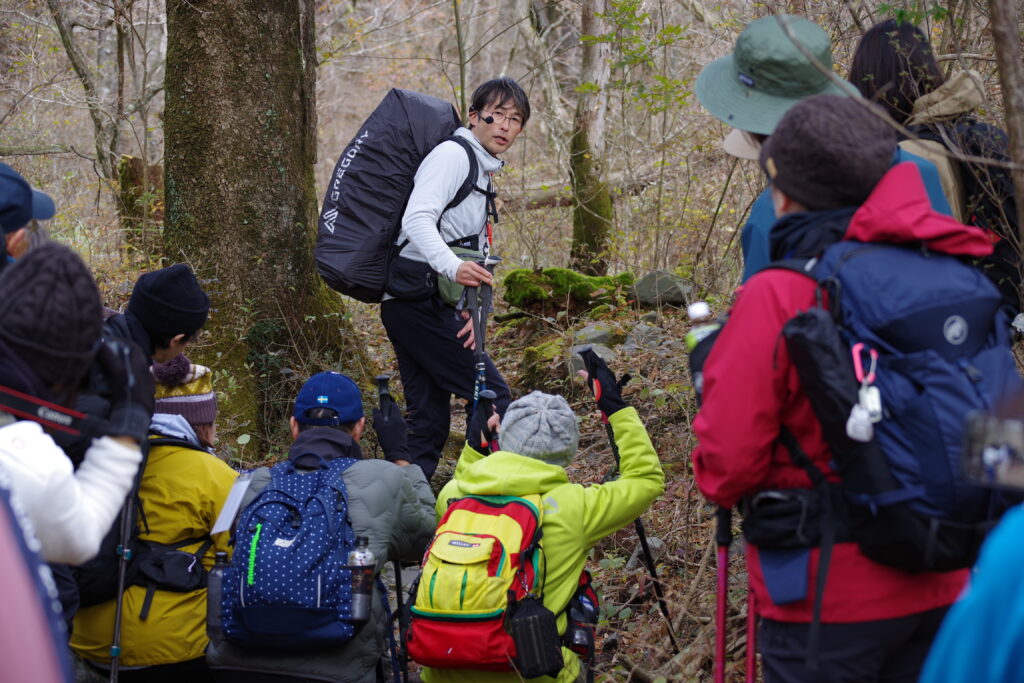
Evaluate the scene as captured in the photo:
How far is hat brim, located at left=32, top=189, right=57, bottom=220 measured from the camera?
13.2 feet

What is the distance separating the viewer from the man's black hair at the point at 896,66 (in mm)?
3500

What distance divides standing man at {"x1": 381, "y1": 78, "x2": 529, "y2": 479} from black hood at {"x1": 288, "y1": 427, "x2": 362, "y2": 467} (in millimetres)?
1327

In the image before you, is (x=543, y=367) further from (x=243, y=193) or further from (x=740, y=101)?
(x=740, y=101)

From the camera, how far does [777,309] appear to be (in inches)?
93.6

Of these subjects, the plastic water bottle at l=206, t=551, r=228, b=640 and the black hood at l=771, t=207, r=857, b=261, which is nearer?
the black hood at l=771, t=207, r=857, b=261

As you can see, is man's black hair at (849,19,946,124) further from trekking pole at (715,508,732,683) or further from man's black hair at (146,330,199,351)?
man's black hair at (146,330,199,351)

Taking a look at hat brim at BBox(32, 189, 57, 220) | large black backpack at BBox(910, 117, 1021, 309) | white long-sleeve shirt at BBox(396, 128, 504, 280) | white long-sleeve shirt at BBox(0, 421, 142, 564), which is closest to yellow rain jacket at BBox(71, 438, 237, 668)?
hat brim at BBox(32, 189, 57, 220)

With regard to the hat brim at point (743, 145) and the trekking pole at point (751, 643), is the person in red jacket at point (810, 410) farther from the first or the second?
the hat brim at point (743, 145)

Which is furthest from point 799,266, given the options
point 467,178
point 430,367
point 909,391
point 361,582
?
point 430,367

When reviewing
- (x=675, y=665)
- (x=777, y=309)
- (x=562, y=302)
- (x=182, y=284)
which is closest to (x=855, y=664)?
(x=777, y=309)

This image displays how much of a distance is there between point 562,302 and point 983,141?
4.92 metres

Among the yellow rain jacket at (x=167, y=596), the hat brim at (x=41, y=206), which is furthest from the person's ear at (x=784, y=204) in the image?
the hat brim at (x=41, y=206)

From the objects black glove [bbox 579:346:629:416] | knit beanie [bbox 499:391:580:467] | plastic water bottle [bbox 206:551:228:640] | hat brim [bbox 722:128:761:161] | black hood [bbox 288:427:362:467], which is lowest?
plastic water bottle [bbox 206:551:228:640]

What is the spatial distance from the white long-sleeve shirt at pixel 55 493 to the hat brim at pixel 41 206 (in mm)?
1980
